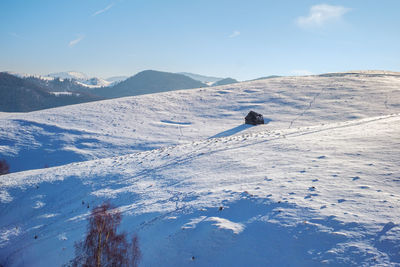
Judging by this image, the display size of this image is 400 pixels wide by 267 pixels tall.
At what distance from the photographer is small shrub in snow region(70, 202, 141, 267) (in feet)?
26.0

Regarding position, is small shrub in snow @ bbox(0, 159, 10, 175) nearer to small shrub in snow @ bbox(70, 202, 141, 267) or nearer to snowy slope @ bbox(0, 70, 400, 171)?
snowy slope @ bbox(0, 70, 400, 171)

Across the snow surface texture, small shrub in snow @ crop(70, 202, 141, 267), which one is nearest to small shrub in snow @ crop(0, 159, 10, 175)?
the snow surface texture

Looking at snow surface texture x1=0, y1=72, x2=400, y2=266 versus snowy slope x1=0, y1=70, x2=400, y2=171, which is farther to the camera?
snowy slope x1=0, y1=70, x2=400, y2=171

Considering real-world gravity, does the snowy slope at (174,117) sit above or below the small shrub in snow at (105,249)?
above

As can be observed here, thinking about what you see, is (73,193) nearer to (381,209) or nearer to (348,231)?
(348,231)

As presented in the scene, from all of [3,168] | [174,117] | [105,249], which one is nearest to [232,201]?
[105,249]

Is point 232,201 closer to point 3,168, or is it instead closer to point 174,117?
point 3,168

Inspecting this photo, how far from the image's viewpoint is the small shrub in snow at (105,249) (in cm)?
791

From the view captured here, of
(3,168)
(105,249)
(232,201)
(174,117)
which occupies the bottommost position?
(105,249)

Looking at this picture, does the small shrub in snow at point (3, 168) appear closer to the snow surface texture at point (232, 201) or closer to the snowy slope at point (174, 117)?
the snowy slope at point (174, 117)

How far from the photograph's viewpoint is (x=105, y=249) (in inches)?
320

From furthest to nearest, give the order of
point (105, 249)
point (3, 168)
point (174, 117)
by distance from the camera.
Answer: point (174, 117) → point (3, 168) → point (105, 249)

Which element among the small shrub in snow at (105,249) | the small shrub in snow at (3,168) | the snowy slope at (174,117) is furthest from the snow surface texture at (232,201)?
the snowy slope at (174,117)

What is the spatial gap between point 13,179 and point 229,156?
15218 millimetres
